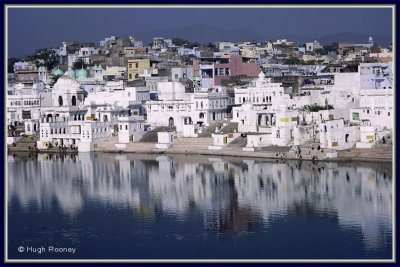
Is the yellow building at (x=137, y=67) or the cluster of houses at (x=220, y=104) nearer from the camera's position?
the cluster of houses at (x=220, y=104)

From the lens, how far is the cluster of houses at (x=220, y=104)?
14500mm

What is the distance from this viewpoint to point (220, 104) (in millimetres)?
17031

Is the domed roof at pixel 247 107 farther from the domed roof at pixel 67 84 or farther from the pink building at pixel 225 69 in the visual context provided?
the domed roof at pixel 67 84

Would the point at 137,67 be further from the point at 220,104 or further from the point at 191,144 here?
the point at 191,144

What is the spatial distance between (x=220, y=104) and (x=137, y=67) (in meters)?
6.33

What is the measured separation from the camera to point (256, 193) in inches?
444

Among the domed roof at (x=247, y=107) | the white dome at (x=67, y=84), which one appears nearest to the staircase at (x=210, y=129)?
the domed roof at (x=247, y=107)

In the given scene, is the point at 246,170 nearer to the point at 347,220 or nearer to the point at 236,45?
the point at 347,220

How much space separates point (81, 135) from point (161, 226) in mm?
7349

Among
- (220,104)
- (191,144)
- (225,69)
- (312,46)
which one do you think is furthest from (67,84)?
(312,46)

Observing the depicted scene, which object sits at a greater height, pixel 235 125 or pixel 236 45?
pixel 236 45

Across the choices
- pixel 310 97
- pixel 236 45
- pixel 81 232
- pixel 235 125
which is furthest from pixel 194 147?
pixel 236 45

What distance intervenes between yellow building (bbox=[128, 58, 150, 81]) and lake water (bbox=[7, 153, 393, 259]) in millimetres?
8301

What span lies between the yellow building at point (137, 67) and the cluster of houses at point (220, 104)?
2cm
